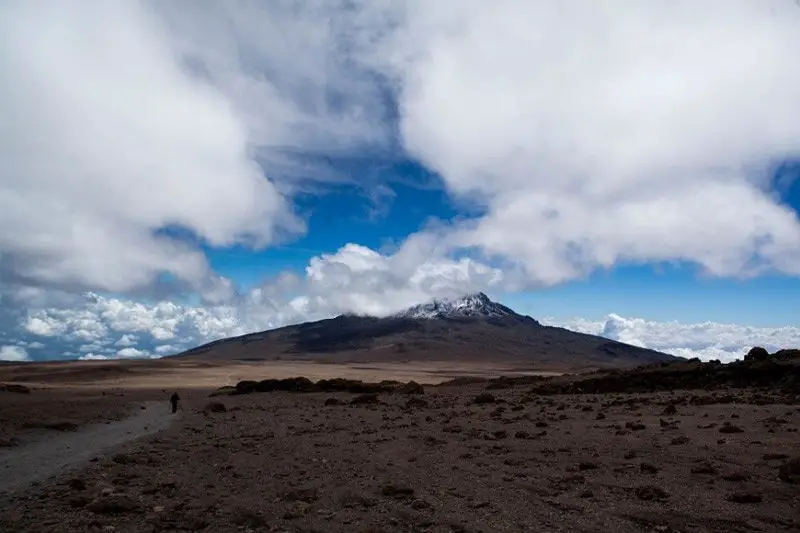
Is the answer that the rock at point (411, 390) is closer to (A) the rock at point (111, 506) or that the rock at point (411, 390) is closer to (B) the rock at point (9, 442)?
(B) the rock at point (9, 442)

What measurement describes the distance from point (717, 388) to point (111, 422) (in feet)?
141

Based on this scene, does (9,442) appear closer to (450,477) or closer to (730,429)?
(450,477)

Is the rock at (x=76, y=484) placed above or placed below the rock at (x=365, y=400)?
below

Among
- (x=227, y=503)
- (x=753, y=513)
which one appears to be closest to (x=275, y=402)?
(x=227, y=503)

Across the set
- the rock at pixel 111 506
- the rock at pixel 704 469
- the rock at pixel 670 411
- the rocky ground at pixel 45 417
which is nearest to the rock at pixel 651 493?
the rock at pixel 704 469

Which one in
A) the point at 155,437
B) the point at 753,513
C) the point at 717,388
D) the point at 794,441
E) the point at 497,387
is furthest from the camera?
the point at 497,387

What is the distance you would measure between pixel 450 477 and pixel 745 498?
24.3 ft

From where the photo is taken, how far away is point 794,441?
789 inches

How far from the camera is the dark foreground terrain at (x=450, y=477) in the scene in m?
12.0

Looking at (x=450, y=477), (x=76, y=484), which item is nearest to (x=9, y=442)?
(x=76, y=484)

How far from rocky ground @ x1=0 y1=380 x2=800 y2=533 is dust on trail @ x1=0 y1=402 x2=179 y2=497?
1.02 meters

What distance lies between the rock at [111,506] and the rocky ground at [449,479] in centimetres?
4

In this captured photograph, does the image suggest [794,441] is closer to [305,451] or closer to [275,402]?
[305,451]

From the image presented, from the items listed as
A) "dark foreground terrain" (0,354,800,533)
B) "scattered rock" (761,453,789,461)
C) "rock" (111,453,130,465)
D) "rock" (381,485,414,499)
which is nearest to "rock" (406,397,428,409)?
"dark foreground terrain" (0,354,800,533)
